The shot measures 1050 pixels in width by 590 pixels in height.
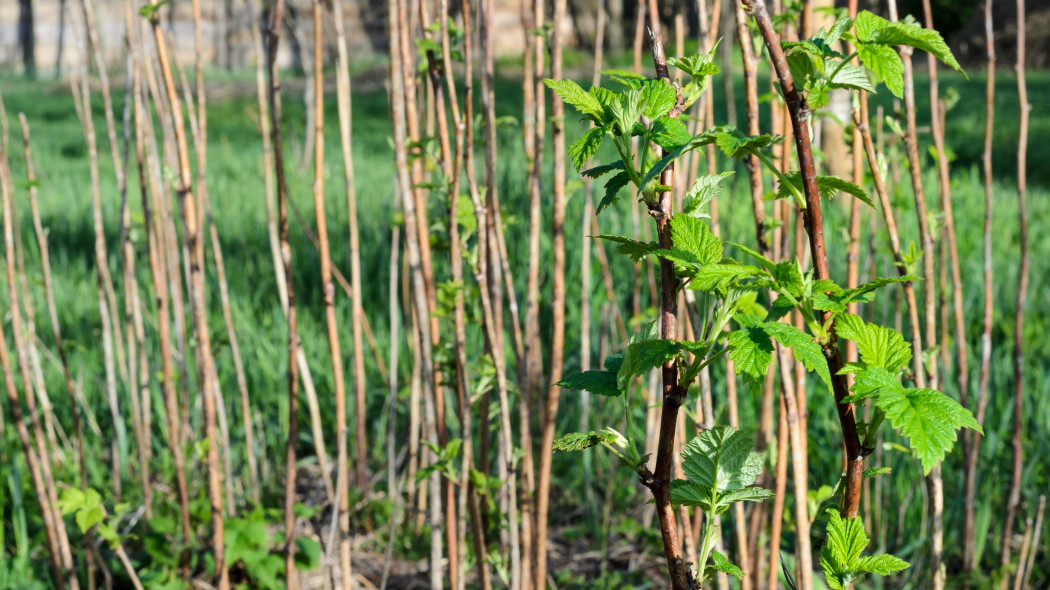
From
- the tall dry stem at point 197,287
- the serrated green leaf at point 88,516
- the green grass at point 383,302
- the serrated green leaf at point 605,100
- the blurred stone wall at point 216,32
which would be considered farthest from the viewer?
the blurred stone wall at point 216,32

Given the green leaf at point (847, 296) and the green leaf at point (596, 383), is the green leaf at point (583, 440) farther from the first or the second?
the green leaf at point (847, 296)

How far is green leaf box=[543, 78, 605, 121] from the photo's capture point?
23.0 inches

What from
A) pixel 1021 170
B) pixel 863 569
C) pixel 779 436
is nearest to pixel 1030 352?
pixel 1021 170

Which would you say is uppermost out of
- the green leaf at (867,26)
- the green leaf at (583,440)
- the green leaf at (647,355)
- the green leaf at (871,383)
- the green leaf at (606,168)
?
the green leaf at (867,26)

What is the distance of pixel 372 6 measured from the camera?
1641 centimetres

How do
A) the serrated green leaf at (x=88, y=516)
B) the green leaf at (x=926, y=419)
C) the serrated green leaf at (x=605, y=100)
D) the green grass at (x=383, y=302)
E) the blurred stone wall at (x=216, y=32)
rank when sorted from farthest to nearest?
the blurred stone wall at (x=216, y=32)
the green grass at (x=383, y=302)
the serrated green leaf at (x=88, y=516)
the serrated green leaf at (x=605, y=100)
the green leaf at (x=926, y=419)

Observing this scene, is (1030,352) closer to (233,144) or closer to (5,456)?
(5,456)

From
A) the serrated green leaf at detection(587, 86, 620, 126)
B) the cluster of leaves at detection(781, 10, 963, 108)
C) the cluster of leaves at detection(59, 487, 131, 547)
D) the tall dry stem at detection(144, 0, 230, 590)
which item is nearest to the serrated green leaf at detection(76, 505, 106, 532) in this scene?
the cluster of leaves at detection(59, 487, 131, 547)

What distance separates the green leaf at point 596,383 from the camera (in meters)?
0.60

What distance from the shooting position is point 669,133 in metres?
0.58

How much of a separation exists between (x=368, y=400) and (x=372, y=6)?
15507mm

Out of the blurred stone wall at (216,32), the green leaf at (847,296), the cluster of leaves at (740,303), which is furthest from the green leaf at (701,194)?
the blurred stone wall at (216,32)

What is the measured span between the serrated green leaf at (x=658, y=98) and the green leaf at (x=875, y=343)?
0.63 ft

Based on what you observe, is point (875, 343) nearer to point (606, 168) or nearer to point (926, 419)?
point (926, 419)
